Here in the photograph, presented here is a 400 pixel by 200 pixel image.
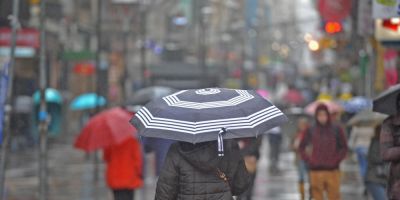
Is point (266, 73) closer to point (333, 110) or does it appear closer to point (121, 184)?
point (333, 110)

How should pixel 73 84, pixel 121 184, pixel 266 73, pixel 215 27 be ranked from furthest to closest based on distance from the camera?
pixel 266 73, pixel 215 27, pixel 73 84, pixel 121 184

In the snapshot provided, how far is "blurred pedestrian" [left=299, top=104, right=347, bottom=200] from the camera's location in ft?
44.7

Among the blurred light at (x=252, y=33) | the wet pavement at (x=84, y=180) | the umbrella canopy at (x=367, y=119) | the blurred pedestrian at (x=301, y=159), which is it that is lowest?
the wet pavement at (x=84, y=180)

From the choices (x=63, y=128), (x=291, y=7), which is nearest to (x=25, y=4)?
(x=63, y=128)

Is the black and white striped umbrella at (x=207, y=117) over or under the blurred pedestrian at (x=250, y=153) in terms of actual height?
over

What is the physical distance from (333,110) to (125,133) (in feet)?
25.1

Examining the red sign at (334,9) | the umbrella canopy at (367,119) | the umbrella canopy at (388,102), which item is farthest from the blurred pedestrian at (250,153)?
the red sign at (334,9)

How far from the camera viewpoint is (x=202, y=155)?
26.3 feet

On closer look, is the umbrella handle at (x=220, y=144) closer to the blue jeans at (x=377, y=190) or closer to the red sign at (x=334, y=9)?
the blue jeans at (x=377, y=190)

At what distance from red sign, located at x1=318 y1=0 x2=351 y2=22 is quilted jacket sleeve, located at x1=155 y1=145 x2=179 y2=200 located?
19738mm

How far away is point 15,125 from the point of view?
110 feet

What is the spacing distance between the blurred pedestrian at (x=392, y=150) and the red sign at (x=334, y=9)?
18.0m

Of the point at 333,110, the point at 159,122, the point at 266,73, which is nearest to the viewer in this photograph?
the point at 159,122

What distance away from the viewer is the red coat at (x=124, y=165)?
514 inches
